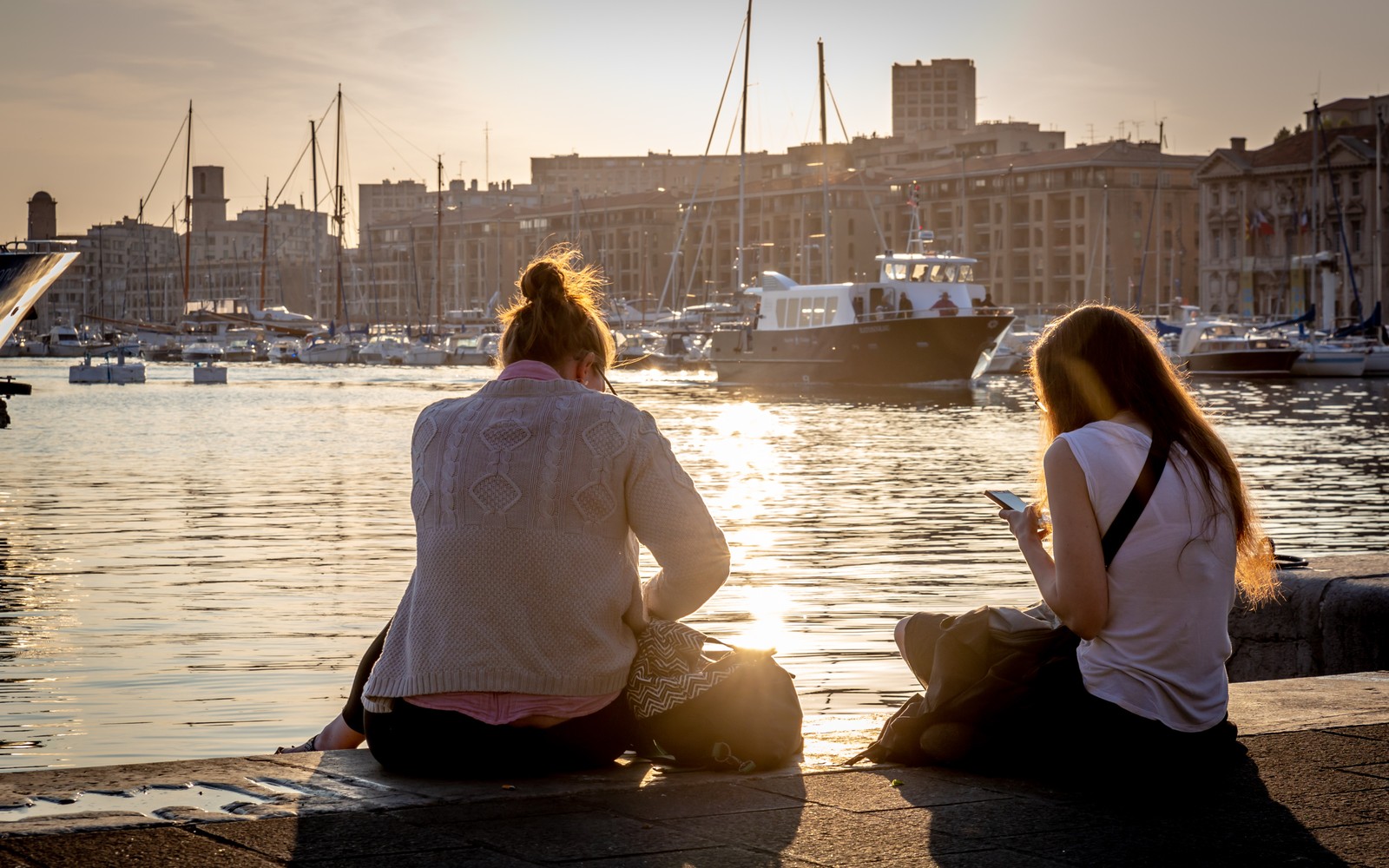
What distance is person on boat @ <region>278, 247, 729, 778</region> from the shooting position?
13.5 feet

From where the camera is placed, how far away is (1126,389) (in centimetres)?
425

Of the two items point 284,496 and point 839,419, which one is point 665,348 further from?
point 284,496

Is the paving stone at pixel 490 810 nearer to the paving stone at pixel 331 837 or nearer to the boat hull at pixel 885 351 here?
the paving stone at pixel 331 837

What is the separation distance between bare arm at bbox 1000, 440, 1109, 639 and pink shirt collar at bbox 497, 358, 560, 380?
3.79 feet

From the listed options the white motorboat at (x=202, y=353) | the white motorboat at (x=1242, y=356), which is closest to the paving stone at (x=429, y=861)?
the white motorboat at (x=1242, y=356)

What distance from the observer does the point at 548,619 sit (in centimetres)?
414

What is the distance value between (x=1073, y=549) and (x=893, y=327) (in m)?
49.3

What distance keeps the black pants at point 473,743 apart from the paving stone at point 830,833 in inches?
23.0

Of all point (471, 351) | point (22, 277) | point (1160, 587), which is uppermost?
point (22, 277)

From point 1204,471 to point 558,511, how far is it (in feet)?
4.88

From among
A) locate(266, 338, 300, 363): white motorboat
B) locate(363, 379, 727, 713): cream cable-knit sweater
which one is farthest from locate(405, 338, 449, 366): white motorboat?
locate(363, 379, 727, 713): cream cable-knit sweater

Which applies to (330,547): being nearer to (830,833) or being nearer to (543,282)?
(543,282)

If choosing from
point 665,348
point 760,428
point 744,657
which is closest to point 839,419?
point 760,428

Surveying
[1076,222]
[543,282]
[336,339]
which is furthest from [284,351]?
[543,282]
